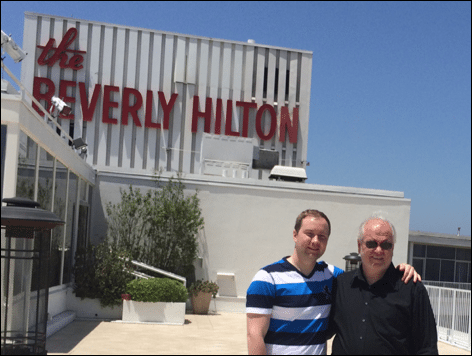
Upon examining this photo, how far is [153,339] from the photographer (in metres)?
11.5

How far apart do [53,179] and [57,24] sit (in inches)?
663

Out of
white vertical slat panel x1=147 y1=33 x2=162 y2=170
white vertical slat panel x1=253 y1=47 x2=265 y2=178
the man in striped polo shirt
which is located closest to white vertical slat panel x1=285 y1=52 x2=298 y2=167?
white vertical slat panel x1=253 y1=47 x2=265 y2=178

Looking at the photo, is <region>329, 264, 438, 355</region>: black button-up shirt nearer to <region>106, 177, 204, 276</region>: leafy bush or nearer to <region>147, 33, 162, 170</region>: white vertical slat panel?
<region>106, 177, 204, 276</region>: leafy bush

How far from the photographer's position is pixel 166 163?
27.0 meters

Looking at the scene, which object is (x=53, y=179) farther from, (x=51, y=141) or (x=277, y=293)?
(x=277, y=293)

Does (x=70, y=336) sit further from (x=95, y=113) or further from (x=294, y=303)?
(x=95, y=113)

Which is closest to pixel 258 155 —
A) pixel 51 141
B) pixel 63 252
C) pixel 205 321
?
pixel 205 321

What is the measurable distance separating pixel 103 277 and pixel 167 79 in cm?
1452

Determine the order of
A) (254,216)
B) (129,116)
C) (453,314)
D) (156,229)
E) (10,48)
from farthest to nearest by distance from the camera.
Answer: (129,116) → (254,216) → (156,229) → (453,314) → (10,48)

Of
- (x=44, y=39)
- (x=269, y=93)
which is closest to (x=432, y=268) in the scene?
(x=269, y=93)

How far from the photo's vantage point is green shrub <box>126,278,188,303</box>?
13820 millimetres

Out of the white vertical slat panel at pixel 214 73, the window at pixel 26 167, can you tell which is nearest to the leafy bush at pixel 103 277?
the window at pixel 26 167

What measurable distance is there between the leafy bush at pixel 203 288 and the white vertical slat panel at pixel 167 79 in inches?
454

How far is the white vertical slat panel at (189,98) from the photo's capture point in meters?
26.9
